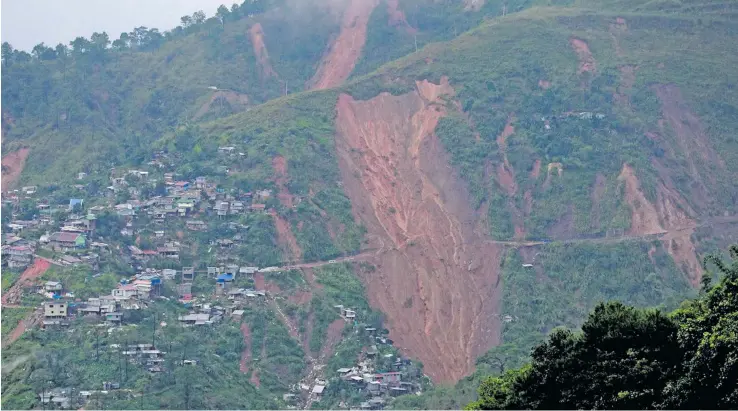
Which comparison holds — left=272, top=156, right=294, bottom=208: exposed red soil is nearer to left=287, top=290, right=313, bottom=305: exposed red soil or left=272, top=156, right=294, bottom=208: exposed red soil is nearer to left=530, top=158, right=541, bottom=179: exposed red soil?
left=287, top=290, right=313, bottom=305: exposed red soil

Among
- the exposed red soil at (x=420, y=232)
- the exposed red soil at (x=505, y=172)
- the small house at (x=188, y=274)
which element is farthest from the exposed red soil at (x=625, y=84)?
the small house at (x=188, y=274)

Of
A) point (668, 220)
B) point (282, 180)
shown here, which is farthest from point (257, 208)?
point (668, 220)

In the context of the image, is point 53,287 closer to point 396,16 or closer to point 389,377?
point 389,377

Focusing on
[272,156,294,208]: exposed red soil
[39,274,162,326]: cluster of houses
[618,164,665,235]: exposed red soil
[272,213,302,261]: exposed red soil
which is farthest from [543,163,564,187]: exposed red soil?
[39,274,162,326]: cluster of houses

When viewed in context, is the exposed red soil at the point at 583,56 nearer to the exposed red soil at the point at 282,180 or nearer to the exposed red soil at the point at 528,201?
the exposed red soil at the point at 528,201

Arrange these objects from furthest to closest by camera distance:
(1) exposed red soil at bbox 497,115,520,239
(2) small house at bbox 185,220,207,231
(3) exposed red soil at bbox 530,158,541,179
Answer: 1. (3) exposed red soil at bbox 530,158,541,179
2. (1) exposed red soil at bbox 497,115,520,239
3. (2) small house at bbox 185,220,207,231

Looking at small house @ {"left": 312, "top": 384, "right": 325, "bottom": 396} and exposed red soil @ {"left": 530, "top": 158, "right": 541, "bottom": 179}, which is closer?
small house @ {"left": 312, "top": 384, "right": 325, "bottom": 396}

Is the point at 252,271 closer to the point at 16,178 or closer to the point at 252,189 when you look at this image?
the point at 252,189
